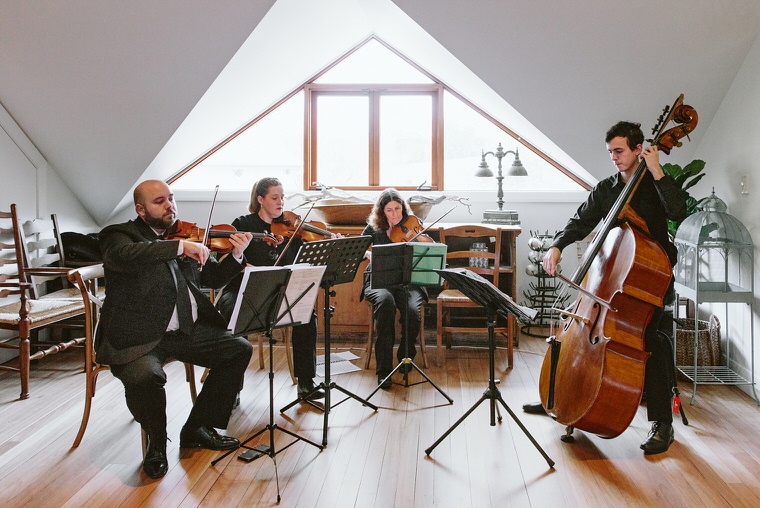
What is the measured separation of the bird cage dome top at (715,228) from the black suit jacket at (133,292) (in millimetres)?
2667

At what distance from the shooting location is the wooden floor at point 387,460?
2457 millimetres

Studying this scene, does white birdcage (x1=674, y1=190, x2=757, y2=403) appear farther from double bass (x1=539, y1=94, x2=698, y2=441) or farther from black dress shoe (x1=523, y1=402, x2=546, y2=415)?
double bass (x1=539, y1=94, x2=698, y2=441)

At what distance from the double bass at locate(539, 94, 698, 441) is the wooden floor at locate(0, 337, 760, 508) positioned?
0.88 feet

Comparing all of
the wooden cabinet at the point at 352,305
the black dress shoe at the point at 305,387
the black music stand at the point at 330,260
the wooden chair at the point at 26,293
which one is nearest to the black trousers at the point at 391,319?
the black dress shoe at the point at 305,387

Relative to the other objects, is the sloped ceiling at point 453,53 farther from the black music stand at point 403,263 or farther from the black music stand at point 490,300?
the black music stand at point 490,300

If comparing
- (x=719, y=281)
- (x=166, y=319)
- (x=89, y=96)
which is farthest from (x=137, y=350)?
(x=719, y=281)

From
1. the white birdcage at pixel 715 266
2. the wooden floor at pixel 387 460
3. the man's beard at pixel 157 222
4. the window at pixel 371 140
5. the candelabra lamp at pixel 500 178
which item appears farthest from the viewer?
the window at pixel 371 140

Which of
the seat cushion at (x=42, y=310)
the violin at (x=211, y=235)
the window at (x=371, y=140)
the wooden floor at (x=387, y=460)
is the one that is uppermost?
the window at (x=371, y=140)

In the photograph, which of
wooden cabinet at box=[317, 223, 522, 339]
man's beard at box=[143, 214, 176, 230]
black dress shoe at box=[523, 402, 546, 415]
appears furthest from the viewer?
wooden cabinet at box=[317, 223, 522, 339]

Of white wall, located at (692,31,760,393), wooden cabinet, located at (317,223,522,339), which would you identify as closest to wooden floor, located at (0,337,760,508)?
white wall, located at (692,31,760,393)

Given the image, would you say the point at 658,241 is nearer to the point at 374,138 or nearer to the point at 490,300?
the point at 490,300

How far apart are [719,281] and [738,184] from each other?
547 mm

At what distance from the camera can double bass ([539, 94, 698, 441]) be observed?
257 centimetres

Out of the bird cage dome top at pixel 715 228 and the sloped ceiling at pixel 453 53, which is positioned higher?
the sloped ceiling at pixel 453 53
